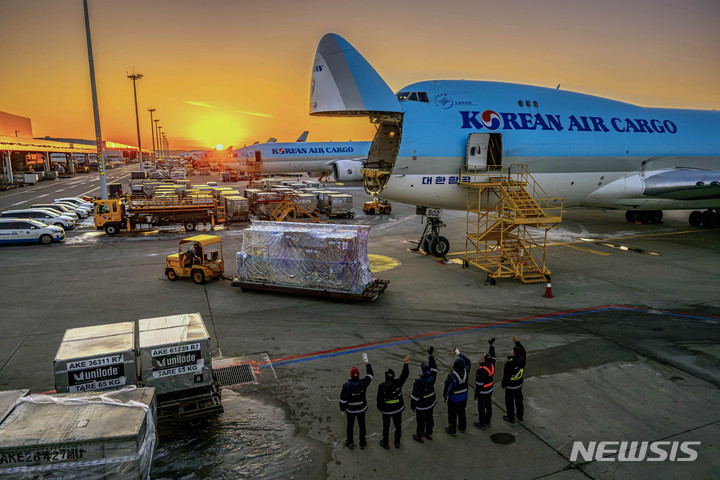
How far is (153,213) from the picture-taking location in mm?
31984

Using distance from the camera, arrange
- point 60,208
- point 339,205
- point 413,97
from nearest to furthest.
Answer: point 413,97 < point 60,208 < point 339,205

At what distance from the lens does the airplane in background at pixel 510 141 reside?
18.0 meters

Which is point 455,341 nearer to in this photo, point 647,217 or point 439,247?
point 439,247

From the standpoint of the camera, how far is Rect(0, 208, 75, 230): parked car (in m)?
30.9

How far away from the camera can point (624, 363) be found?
38.2 ft

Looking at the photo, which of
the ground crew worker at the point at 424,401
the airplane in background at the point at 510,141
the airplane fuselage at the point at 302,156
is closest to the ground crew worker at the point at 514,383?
the ground crew worker at the point at 424,401

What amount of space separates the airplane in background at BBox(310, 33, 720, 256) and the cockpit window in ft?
0.15

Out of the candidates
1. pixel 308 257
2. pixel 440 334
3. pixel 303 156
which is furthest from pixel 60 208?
pixel 303 156

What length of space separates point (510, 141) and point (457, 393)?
15.0m

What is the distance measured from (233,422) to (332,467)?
8.45ft

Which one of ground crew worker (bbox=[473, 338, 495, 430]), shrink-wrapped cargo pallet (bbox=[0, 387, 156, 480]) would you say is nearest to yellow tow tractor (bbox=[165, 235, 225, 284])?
shrink-wrapped cargo pallet (bbox=[0, 387, 156, 480])

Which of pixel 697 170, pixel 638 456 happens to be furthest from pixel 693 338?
pixel 697 170

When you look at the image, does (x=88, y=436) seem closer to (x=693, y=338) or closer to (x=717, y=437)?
(x=717, y=437)

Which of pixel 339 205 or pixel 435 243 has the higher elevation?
pixel 339 205
